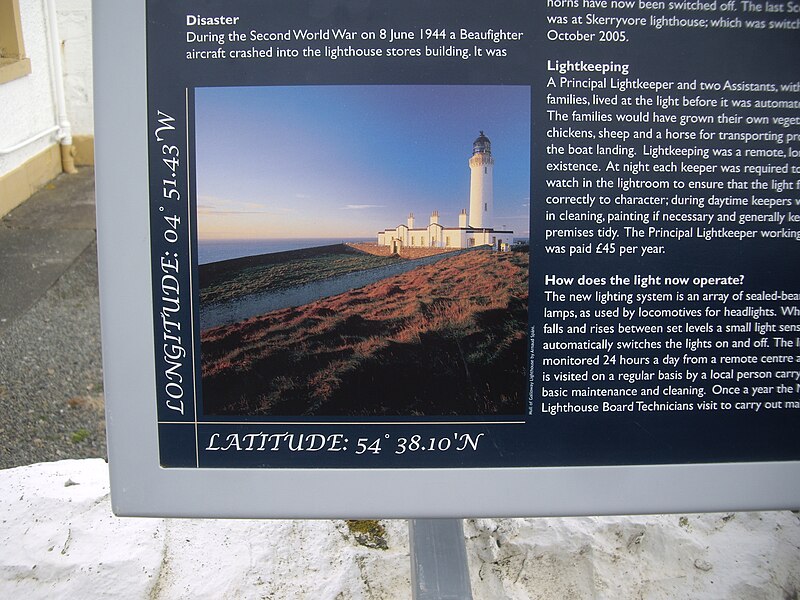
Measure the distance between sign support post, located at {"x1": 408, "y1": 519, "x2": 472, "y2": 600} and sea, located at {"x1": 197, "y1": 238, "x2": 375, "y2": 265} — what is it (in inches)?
20.3

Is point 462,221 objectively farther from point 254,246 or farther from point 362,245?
point 254,246

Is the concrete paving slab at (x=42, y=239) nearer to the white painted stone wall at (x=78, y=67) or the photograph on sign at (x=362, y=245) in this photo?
the white painted stone wall at (x=78, y=67)

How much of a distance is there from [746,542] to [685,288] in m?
0.83

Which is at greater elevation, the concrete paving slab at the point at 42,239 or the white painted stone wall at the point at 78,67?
the white painted stone wall at the point at 78,67

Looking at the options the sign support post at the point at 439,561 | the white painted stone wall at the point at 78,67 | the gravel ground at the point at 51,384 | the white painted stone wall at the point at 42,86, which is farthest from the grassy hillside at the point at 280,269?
the white painted stone wall at the point at 78,67

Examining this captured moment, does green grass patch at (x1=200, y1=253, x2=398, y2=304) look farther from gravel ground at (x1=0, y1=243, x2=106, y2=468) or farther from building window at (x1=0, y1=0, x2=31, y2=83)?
building window at (x1=0, y1=0, x2=31, y2=83)

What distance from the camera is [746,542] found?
5.16 feet

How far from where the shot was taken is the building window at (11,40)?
4000 millimetres

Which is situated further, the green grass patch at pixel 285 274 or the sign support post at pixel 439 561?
the sign support post at pixel 439 561

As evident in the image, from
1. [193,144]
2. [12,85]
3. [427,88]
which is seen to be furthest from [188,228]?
[12,85]

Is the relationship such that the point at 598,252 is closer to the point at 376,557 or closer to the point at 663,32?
the point at 663,32

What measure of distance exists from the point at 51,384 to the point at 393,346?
1.62 metres

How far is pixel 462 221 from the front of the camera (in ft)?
3.31

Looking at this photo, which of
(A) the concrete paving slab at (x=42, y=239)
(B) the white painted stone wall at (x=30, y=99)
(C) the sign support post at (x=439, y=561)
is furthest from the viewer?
(B) the white painted stone wall at (x=30, y=99)
